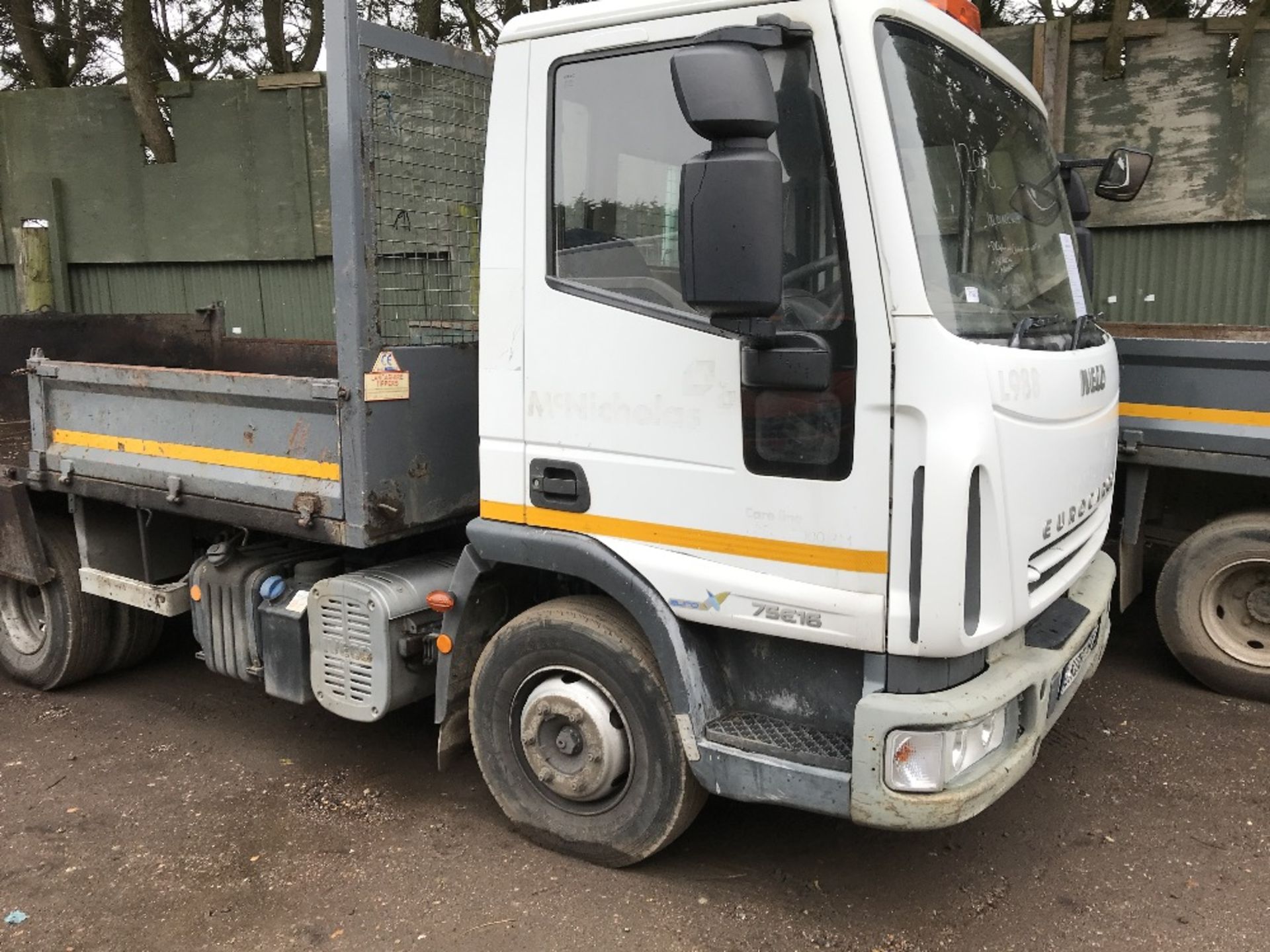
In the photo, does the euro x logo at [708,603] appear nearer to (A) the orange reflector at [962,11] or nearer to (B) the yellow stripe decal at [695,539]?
(B) the yellow stripe decal at [695,539]

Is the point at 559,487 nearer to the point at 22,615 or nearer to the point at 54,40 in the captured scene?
the point at 22,615

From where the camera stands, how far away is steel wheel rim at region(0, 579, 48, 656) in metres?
5.27

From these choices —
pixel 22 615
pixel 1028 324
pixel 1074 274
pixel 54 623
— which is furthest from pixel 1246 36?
pixel 22 615

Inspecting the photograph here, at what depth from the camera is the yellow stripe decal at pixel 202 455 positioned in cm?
368

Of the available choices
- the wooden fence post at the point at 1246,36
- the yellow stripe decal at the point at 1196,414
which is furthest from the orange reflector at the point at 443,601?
the wooden fence post at the point at 1246,36

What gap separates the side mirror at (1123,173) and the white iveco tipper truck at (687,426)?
0.05ft

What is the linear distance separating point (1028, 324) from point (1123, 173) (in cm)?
154

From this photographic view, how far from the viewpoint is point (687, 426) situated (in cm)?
299

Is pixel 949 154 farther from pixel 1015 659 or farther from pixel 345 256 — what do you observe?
pixel 345 256

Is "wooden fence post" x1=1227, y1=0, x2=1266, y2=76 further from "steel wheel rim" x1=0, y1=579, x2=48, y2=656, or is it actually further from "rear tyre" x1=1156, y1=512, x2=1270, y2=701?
"steel wheel rim" x1=0, y1=579, x2=48, y2=656

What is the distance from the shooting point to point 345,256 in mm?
3475

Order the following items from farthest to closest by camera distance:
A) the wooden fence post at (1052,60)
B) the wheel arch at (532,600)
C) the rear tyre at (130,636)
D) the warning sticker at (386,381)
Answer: the wooden fence post at (1052,60) < the rear tyre at (130,636) < the warning sticker at (386,381) < the wheel arch at (532,600)

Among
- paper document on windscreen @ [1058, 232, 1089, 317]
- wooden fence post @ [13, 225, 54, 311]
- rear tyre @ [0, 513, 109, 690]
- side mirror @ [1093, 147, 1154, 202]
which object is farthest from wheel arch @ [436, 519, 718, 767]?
wooden fence post @ [13, 225, 54, 311]

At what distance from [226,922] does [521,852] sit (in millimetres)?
927
